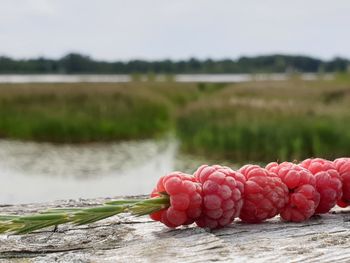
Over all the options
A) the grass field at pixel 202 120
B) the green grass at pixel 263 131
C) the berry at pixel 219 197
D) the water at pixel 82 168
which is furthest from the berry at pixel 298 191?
the grass field at pixel 202 120

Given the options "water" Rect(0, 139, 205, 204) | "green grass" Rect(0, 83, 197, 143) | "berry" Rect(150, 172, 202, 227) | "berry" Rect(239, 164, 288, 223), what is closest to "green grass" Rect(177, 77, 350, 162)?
"water" Rect(0, 139, 205, 204)

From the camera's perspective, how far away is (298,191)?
1.14m

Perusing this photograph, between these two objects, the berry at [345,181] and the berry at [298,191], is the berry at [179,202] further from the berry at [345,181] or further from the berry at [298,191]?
the berry at [345,181]

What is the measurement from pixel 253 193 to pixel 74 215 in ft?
1.06

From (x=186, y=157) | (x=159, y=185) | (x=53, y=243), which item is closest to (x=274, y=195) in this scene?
(x=159, y=185)

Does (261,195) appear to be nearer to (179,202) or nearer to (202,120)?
(179,202)

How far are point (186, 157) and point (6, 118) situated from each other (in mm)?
4869

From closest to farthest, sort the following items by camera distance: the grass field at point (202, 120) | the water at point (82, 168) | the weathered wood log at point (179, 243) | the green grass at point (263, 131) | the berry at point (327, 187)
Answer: the weathered wood log at point (179, 243), the berry at point (327, 187), the water at point (82, 168), the green grass at point (263, 131), the grass field at point (202, 120)

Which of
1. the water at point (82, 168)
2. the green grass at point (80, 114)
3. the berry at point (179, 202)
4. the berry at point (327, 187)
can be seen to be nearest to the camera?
the berry at point (179, 202)

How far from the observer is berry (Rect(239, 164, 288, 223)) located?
108cm

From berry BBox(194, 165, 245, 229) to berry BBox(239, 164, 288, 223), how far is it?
2 centimetres

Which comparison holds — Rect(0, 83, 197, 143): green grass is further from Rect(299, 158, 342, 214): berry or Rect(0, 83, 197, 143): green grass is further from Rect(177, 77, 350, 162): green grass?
Rect(299, 158, 342, 214): berry

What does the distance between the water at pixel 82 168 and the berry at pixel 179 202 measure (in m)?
6.32

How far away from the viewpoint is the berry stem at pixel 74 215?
944 millimetres
